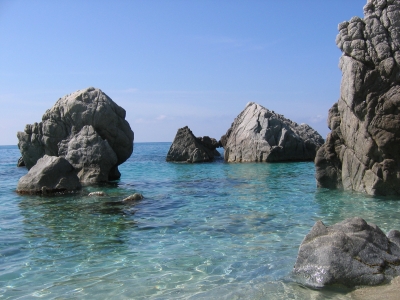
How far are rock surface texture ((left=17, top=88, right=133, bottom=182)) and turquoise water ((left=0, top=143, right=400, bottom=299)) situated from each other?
15.3 feet

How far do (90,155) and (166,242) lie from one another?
13990 mm

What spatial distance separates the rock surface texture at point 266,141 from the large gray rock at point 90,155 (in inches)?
859

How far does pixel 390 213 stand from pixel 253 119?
3281 cm

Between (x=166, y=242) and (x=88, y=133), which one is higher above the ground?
(x=88, y=133)

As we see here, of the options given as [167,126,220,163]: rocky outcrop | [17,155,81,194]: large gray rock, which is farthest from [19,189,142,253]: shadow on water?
[167,126,220,163]: rocky outcrop

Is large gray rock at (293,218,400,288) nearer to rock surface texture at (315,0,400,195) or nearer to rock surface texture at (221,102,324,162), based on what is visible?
rock surface texture at (315,0,400,195)

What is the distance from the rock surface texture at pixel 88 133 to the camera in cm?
2309

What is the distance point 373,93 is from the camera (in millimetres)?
16125

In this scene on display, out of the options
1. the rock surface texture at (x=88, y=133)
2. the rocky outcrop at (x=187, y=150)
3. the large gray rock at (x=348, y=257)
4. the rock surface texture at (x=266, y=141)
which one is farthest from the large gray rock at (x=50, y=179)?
the rock surface texture at (x=266, y=141)

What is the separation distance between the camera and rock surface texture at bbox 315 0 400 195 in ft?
51.9

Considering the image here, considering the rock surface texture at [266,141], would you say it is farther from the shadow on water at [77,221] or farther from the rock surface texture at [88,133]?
the shadow on water at [77,221]

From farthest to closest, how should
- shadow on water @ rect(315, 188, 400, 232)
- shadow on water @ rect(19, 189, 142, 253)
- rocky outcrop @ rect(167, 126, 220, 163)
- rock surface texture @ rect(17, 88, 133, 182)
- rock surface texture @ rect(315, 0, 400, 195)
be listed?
rocky outcrop @ rect(167, 126, 220, 163) → rock surface texture @ rect(17, 88, 133, 182) → rock surface texture @ rect(315, 0, 400, 195) → shadow on water @ rect(315, 188, 400, 232) → shadow on water @ rect(19, 189, 142, 253)

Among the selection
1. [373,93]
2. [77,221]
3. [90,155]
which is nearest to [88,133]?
[90,155]

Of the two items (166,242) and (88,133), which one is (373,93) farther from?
(88,133)
